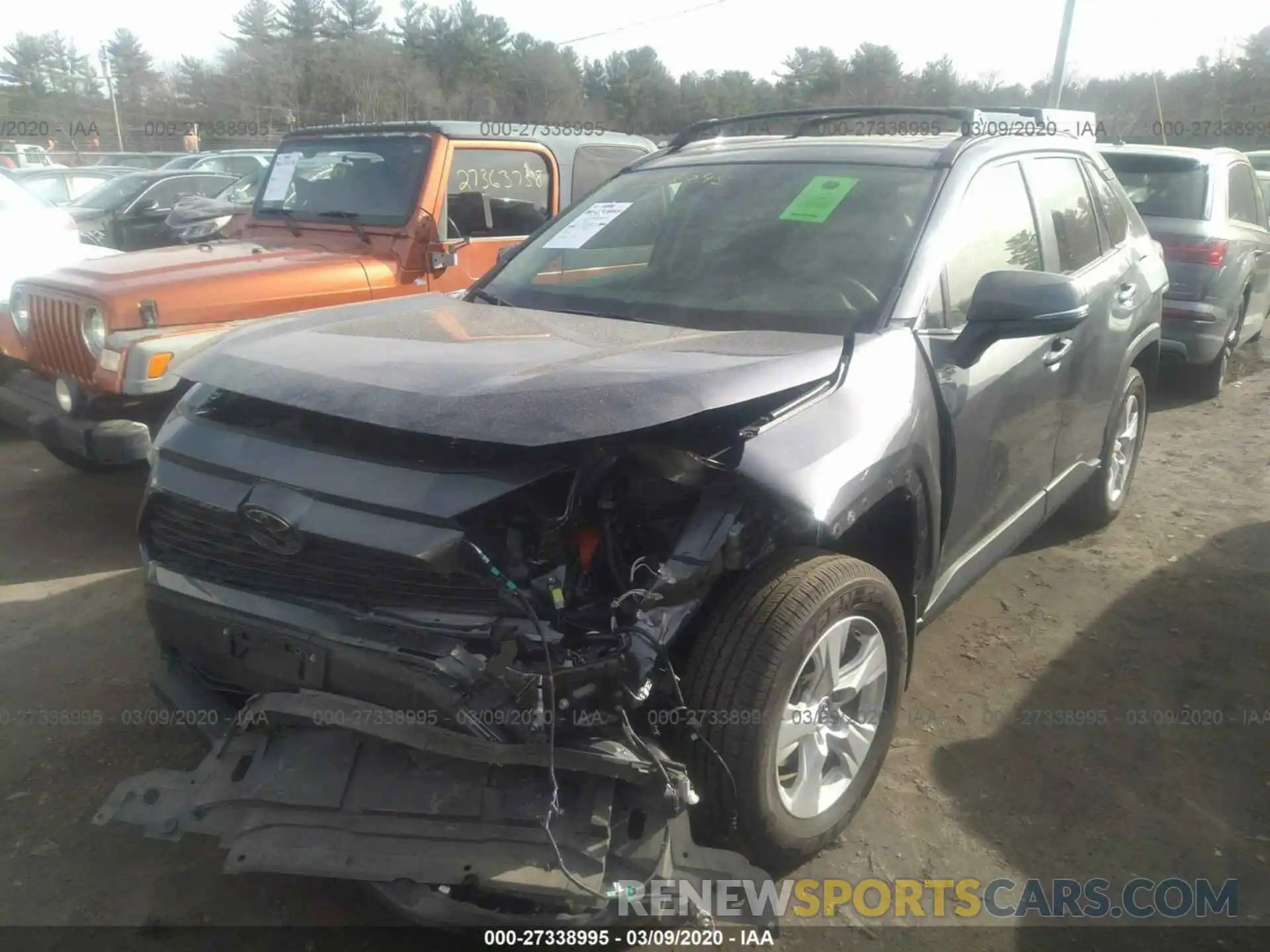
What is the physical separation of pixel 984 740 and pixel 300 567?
225 cm

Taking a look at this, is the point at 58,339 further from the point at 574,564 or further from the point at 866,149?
the point at 866,149

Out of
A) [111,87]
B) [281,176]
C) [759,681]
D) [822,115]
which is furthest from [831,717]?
[111,87]

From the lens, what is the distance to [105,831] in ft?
8.86

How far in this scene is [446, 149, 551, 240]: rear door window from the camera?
532 centimetres

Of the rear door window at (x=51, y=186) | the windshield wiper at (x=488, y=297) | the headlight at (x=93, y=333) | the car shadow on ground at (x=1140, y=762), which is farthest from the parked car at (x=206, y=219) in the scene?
the rear door window at (x=51, y=186)

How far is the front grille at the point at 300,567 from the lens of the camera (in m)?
2.16

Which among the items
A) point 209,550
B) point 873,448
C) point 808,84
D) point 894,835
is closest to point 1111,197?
point 873,448

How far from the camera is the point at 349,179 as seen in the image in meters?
5.51

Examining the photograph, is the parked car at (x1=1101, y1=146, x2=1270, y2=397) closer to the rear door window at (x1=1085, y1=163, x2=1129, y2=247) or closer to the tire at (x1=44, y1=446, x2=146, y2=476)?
the rear door window at (x1=1085, y1=163, x2=1129, y2=247)

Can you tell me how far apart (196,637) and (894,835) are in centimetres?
197

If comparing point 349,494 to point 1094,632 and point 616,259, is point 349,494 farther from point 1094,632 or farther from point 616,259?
point 1094,632

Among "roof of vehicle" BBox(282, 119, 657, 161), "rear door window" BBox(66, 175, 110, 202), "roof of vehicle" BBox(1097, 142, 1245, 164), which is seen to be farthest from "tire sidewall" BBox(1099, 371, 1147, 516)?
"rear door window" BBox(66, 175, 110, 202)

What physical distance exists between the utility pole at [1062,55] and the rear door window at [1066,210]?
14163 mm

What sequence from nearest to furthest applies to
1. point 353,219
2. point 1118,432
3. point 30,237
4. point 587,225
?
1. point 587,225
2. point 1118,432
3. point 353,219
4. point 30,237
